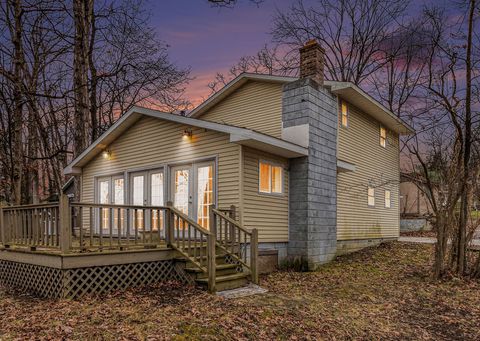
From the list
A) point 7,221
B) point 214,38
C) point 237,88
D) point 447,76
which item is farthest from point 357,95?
point 7,221

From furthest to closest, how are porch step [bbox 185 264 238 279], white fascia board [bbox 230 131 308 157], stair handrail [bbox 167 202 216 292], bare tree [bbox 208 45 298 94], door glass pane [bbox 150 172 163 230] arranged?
bare tree [bbox 208 45 298 94]
door glass pane [bbox 150 172 163 230]
white fascia board [bbox 230 131 308 157]
porch step [bbox 185 264 238 279]
stair handrail [bbox 167 202 216 292]

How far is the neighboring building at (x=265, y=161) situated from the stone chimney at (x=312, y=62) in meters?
0.03

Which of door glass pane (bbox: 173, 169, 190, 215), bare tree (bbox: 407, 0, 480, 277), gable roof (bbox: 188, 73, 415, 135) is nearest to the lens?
bare tree (bbox: 407, 0, 480, 277)

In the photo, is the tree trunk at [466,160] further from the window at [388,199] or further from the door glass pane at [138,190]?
the door glass pane at [138,190]

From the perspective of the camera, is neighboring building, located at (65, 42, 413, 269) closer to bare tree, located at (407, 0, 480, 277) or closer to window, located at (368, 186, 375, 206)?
window, located at (368, 186, 375, 206)

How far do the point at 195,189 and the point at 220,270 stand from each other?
2.87m

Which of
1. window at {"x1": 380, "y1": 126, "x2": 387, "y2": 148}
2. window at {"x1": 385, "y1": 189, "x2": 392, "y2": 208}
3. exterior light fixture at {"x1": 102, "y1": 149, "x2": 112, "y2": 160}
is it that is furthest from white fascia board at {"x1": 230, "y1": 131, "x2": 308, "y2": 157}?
window at {"x1": 385, "y1": 189, "x2": 392, "y2": 208}

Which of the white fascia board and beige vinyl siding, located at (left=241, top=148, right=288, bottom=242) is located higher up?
the white fascia board

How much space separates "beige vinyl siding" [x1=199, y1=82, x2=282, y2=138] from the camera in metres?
12.2

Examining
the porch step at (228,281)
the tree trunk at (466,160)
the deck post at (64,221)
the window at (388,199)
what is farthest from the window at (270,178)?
the window at (388,199)

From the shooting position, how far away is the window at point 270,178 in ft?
34.6

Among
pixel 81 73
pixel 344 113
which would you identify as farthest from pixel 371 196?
pixel 81 73

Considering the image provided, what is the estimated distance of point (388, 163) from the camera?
17688 millimetres

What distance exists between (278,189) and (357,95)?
15.5ft
